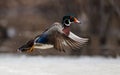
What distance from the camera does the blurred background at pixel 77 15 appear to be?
5.82ft

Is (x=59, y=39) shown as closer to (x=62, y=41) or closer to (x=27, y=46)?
(x=62, y=41)

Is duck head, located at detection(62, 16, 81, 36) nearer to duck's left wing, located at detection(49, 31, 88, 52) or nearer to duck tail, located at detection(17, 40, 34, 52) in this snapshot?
duck's left wing, located at detection(49, 31, 88, 52)

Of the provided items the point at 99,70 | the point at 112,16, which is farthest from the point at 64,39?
the point at 112,16

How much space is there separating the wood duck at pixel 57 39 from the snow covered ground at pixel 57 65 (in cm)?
9

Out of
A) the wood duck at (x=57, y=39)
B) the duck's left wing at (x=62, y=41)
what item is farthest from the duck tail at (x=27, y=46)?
the duck's left wing at (x=62, y=41)

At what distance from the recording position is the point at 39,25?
5.73 ft

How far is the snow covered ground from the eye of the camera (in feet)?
5.22

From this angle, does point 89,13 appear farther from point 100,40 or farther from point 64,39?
point 64,39

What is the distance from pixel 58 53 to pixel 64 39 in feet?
0.41

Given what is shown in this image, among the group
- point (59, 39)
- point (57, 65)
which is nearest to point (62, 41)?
point (59, 39)

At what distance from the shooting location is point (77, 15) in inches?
70.0

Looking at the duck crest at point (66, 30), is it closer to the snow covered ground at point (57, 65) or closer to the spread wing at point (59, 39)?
the spread wing at point (59, 39)

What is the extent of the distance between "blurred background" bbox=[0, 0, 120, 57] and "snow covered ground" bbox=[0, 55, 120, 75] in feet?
0.17

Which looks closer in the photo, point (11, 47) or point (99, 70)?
point (99, 70)
